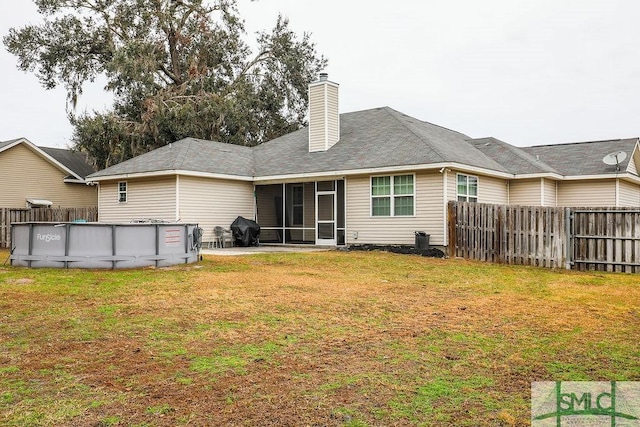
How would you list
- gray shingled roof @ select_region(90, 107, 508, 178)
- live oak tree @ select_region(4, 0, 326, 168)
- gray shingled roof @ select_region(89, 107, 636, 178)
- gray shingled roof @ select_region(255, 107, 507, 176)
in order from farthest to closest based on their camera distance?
1. live oak tree @ select_region(4, 0, 326, 168)
2. gray shingled roof @ select_region(89, 107, 636, 178)
3. gray shingled roof @ select_region(90, 107, 508, 178)
4. gray shingled roof @ select_region(255, 107, 507, 176)

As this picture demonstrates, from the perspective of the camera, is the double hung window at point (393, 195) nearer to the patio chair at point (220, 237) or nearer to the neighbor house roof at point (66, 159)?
the patio chair at point (220, 237)

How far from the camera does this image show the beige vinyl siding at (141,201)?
19656 mm

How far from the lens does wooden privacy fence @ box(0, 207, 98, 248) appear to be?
2128cm

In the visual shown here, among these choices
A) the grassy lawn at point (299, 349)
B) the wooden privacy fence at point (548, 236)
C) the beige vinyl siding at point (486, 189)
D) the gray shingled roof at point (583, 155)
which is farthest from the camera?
the gray shingled roof at point (583, 155)

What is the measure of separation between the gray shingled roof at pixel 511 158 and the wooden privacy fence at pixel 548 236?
7.29 meters

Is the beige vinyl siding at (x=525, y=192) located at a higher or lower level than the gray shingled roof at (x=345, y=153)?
lower

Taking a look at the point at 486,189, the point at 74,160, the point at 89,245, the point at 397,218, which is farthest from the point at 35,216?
the point at 486,189

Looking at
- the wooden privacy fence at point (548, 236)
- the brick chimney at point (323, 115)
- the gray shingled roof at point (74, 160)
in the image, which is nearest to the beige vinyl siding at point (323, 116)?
the brick chimney at point (323, 115)

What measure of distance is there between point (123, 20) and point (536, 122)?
26.5 metres

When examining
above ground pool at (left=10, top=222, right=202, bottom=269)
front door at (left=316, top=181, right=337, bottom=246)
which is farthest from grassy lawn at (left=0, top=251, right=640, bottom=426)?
front door at (left=316, top=181, right=337, bottom=246)

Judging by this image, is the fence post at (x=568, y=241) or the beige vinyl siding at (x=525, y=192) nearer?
the fence post at (x=568, y=241)

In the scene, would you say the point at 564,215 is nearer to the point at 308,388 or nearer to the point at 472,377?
the point at 472,377

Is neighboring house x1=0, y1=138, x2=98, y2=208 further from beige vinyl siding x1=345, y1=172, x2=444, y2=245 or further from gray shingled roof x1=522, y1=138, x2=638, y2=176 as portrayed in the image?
gray shingled roof x1=522, y1=138, x2=638, y2=176

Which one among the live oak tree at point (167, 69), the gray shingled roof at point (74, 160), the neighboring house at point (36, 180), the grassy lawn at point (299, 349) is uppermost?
the live oak tree at point (167, 69)
